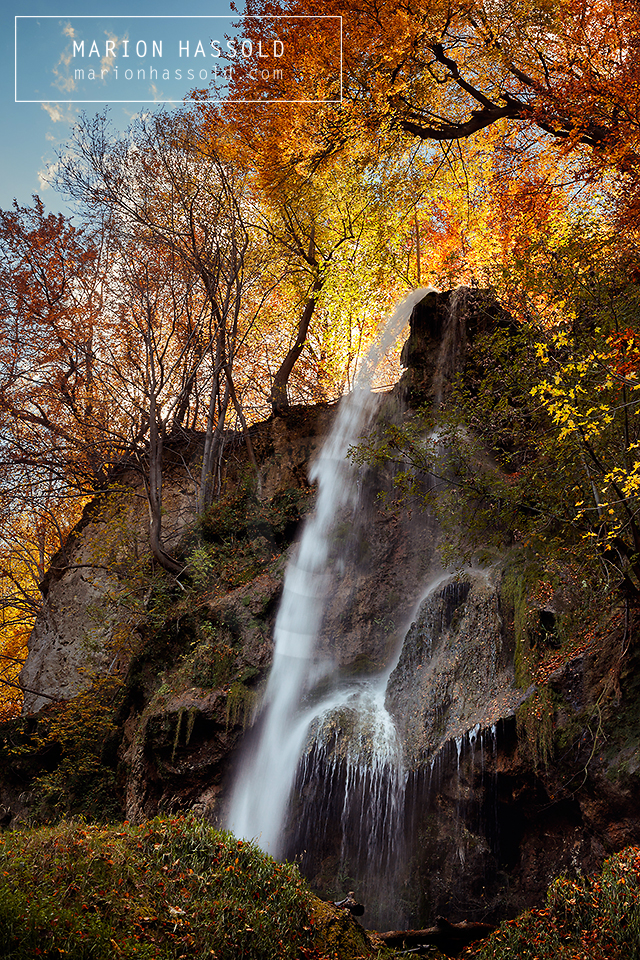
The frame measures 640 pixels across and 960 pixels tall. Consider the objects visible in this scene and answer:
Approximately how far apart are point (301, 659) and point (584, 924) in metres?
6.62

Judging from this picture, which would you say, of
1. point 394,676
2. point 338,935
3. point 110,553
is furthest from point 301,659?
point 110,553

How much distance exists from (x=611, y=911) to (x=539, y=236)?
366 inches

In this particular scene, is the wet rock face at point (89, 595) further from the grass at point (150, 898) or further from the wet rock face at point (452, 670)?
the grass at point (150, 898)

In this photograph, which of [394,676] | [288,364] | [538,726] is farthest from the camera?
[288,364]

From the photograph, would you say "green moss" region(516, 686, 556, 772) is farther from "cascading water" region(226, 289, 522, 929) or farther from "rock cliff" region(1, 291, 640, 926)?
"cascading water" region(226, 289, 522, 929)

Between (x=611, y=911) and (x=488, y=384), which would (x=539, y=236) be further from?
(x=611, y=911)

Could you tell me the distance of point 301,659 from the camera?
35.6ft

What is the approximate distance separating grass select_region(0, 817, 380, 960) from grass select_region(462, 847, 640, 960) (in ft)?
4.83

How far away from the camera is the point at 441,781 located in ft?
24.0

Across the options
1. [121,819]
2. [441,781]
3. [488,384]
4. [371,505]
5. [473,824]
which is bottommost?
[121,819]

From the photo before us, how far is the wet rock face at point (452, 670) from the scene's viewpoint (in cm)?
761

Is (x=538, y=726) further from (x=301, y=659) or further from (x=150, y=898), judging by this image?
(x=301, y=659)

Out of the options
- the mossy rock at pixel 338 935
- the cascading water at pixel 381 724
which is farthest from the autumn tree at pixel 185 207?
the mossy rock at pixel 338 935

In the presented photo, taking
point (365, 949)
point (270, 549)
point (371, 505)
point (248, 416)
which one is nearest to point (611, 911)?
point (365, 949)
